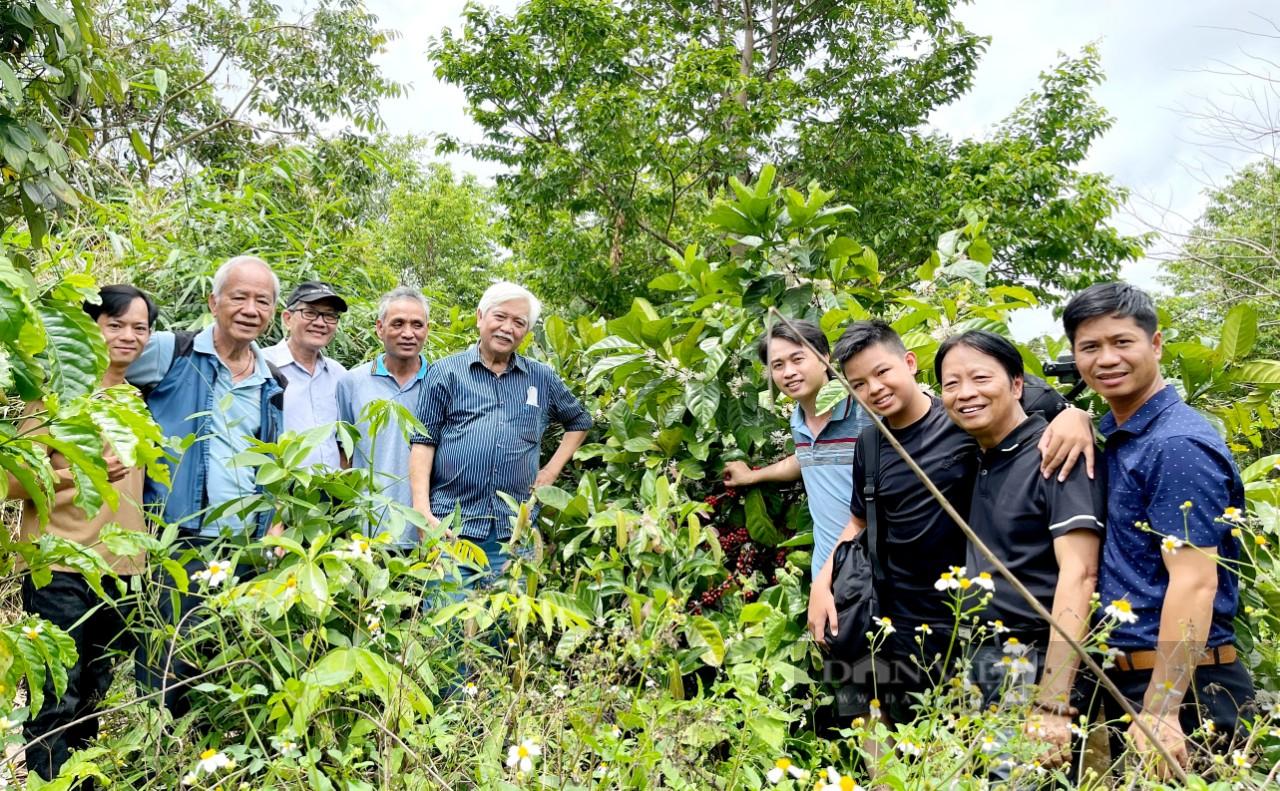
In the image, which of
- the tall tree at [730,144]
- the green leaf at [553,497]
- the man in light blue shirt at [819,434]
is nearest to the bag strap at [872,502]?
the man in light blue shirt at [819,434]

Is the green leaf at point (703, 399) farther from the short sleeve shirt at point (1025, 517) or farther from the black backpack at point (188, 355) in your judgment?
the black backpack at point (188, 355)

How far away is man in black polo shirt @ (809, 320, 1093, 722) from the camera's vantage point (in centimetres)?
213

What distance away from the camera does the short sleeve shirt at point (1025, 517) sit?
186 cm

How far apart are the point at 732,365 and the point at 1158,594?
1.42m

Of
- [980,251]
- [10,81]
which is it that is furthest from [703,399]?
[10,81]

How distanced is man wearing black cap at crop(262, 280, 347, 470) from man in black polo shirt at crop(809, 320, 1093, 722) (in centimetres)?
175

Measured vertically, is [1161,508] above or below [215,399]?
below

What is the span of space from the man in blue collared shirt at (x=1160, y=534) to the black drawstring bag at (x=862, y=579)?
0.52 meters

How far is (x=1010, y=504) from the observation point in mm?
1962

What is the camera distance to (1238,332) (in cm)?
229

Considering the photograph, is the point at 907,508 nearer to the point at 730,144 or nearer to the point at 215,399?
the point at 215,399

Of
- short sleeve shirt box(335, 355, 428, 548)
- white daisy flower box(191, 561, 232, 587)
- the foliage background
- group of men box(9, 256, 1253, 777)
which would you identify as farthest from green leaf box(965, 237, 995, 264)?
white daisy flower box(191, 561, 232, 587)

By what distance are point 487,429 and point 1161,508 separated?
6.20ft

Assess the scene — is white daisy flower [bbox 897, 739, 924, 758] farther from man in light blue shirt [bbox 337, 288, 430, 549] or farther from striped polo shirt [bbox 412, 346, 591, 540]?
man in light blue shirt [bbox 337, 288, 430, 549]
